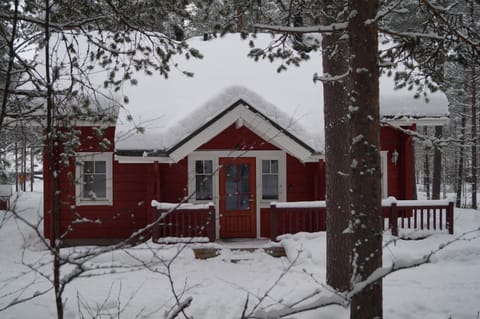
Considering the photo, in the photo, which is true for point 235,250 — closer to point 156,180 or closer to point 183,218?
point 183,218

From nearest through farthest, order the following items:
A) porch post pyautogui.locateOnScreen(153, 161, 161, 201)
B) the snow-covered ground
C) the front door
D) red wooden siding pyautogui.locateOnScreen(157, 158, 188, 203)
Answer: the snow-covered ground → porch post pyautogui.locateOnScreen(153, 161, 161, 201) → the front door → red wooden siding pyautogui.locateOnScreen(157, 158, 188, 203)

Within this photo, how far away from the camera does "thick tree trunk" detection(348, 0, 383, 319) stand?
378 centimetres

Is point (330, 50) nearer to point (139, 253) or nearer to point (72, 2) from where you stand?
point (72, 2)

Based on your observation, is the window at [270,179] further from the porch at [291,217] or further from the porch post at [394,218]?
the porch post at [394,218]

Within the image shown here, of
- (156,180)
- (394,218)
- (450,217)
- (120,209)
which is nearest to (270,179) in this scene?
(156,180)

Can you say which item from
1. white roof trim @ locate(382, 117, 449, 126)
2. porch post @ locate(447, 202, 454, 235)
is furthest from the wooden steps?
white roof trim @ locate(382, 117, 449, 126)

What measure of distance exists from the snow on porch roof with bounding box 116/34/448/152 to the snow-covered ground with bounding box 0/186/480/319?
2780 millimetres

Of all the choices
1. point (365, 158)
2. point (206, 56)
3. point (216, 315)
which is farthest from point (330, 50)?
point (206, 56)

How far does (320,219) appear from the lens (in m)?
11.0

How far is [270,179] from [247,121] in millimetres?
2130

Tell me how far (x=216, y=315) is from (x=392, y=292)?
304cm

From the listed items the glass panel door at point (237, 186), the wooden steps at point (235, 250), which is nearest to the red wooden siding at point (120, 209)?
the glass panel door at point (237, 186)

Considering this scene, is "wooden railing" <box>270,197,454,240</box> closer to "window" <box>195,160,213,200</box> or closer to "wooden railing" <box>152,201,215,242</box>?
"wooden railing" <box>152,201,215,242</box>

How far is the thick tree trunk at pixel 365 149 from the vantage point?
3779 millimetres
